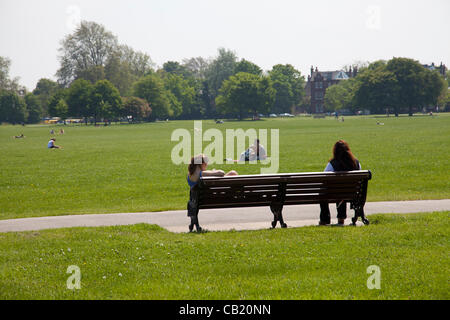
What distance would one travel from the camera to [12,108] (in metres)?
121

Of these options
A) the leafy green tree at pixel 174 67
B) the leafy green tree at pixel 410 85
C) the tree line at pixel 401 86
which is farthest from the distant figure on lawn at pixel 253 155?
the leafy green tree at pixel 174 67

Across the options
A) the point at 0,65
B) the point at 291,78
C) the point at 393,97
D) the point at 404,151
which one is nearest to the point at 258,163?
the point at 404,151

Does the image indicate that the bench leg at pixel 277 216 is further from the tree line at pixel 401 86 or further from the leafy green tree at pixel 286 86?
the leafy green tree at pixel 286 86

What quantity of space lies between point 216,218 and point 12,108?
12511 cm

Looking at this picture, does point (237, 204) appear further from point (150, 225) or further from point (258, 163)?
point (258, 163)

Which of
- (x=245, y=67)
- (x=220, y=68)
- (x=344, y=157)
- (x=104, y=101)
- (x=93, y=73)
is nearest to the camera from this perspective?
(x=344, y=157)

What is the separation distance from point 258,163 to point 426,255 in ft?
44.8

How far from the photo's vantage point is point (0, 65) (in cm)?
10319

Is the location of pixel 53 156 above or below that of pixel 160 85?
below

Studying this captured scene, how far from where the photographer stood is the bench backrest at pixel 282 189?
7.86m

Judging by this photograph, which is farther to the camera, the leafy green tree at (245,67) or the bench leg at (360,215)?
the leafy green tree at (245,67)

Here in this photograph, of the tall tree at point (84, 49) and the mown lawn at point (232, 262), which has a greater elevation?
the tall tree at point (84, 49)

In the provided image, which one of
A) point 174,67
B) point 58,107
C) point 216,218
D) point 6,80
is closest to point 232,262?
point 216,218

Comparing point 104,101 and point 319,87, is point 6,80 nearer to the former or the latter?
point 104,101
